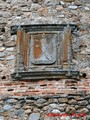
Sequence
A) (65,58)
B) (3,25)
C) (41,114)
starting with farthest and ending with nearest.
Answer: (3,25)
(65,58)
(41,114)

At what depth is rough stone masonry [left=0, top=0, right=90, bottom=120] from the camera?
612cm

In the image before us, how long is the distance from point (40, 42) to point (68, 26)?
1.71ft

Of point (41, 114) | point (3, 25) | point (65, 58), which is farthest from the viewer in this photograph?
point (3, 25)

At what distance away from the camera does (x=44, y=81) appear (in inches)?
253

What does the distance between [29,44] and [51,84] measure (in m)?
0.75

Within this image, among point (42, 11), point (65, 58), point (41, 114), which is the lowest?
point (41, 114)

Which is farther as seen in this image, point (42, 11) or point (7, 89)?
point (42, 11)

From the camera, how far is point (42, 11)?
7039mm

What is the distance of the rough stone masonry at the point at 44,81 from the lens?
6.12 metres

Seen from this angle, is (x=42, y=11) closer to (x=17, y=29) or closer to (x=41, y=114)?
(x=17, y=29)

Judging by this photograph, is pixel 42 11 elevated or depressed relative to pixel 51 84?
elevated

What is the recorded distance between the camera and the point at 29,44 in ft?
22.0

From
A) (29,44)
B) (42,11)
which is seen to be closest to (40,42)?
(29,44)

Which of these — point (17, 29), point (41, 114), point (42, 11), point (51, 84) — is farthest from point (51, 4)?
point (41, 114)
